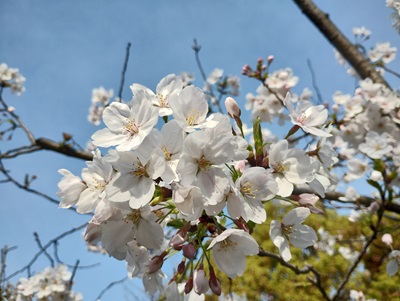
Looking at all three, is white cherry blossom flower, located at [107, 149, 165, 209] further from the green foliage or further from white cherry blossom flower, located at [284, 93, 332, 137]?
the green foliage

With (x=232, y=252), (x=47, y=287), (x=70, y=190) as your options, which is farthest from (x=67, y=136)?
(x=232, y=252)

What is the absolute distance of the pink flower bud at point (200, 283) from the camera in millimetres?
1136

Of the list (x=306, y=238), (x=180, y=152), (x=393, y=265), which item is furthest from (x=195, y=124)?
(x=393, y=265)

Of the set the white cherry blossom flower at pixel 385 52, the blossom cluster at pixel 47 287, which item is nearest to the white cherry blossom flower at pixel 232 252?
the blossom cluster at pixel 47 287

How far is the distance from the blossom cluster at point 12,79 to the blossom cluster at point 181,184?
3636mm

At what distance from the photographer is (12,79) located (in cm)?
466

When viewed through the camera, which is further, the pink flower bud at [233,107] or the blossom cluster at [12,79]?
the blossom cluster at [12,79]

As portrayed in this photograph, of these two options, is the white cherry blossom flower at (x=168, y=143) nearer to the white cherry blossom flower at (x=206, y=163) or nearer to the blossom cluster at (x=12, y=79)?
the white cherry blossom flower at (x=206, y=163)

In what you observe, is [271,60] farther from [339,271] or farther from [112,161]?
[339,271]

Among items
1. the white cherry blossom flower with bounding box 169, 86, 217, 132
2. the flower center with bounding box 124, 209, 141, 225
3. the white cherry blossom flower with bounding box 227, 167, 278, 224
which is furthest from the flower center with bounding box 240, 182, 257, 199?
the flower center with bounding box 124, 209, 141, 225

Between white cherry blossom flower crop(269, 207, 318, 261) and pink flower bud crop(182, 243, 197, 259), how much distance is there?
0.28 m

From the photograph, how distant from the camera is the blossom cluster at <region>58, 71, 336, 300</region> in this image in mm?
984

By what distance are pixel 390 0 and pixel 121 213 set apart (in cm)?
172

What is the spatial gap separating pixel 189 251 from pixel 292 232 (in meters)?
0.38
